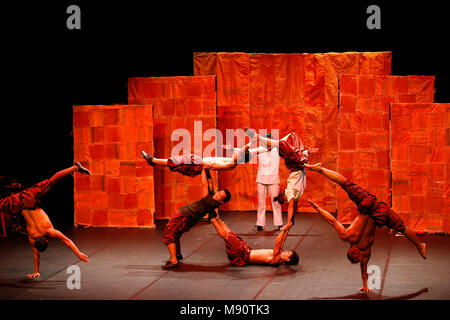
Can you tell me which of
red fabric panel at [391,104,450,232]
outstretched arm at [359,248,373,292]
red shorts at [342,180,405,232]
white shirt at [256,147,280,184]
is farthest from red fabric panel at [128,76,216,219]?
outstretched arm at [359,248,373,292]

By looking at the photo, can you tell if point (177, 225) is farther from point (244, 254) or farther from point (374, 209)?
point (374, 209)

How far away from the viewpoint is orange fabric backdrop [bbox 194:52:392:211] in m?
11.0

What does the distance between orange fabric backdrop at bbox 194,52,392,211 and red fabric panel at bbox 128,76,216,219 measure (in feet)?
1.61

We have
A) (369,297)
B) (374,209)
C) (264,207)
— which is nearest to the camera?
(369,297)

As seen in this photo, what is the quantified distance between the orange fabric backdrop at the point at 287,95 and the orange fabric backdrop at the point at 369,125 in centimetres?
62

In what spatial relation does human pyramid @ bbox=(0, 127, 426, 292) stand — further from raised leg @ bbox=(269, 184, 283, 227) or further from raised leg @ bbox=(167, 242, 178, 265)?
raised leg @ bbox=(269, 184, 283, 227)

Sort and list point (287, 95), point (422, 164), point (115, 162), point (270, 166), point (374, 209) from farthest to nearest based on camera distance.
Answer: point (287, 95)
point (115, 162)
point (270, 166)
point (422, 164)
point (374, 209)

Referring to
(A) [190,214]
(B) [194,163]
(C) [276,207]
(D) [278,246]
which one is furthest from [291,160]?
(C) [276,207]

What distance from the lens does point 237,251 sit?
827cm

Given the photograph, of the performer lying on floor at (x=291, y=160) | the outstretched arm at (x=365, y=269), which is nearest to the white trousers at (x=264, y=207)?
the performer lying on floor at (x=291, y=160)

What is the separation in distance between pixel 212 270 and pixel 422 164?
359 cm

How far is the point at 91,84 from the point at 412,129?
16.8 ft

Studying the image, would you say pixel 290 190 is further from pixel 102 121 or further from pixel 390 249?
pixel 102 121

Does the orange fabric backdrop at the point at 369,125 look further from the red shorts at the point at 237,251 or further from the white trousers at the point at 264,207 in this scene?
the red shorts at the point at 237,251
